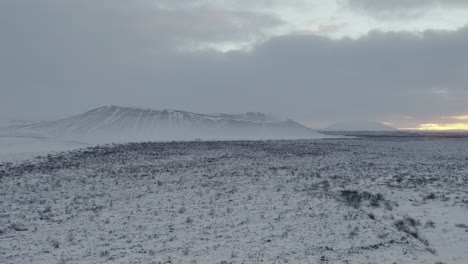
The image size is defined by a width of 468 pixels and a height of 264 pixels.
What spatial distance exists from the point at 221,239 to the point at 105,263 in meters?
3.45

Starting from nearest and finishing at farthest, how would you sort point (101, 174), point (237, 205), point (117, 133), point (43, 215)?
1. point (43, 215)
2. point (237, 205)
3. point (101, 174)
4. point (117, 133)

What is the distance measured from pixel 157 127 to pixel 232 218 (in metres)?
94.1

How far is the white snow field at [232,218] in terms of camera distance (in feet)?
34.8

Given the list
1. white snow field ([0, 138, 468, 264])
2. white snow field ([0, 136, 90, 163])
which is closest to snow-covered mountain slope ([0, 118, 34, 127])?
white snow field ([0, 136, 90, 163])

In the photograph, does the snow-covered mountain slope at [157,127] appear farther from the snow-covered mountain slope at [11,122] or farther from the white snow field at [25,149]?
the white snow field at [25,149]

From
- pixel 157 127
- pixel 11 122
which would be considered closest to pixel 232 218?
pixel 157 127

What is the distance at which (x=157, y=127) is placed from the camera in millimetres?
105875

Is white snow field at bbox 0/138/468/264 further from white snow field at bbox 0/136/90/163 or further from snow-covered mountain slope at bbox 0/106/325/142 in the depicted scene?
snow-covered mountain slope at bbox 0/106/325/142

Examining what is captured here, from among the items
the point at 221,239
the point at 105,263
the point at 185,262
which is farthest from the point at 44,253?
the point at 221,239

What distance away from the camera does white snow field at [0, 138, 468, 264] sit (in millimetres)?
10602

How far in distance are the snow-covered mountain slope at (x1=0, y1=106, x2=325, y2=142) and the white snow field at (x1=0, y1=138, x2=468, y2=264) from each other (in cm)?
6489

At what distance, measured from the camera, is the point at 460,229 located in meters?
12.9

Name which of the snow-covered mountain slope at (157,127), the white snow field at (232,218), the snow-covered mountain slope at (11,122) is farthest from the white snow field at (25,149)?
the snow-covered mountain slope at (11,122)

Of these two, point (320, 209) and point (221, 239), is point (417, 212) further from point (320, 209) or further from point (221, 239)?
point (221, 239)
